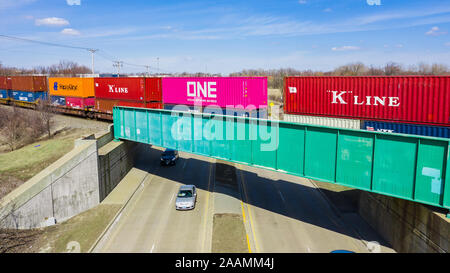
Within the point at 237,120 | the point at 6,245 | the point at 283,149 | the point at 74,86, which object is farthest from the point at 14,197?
the point at 74,86

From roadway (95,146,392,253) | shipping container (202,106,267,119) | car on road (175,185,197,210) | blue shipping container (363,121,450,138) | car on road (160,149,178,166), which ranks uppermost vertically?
shipping container (202,106,267,119)

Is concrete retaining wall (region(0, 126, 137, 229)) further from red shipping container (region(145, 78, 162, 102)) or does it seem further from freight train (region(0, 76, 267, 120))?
freight train (region(0, 76, 267, 120))

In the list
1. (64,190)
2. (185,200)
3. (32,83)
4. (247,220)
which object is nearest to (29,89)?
(32,83)

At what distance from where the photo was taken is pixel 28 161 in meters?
30.9

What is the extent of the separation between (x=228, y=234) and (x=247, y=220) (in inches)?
108

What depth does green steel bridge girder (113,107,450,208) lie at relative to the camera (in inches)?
569

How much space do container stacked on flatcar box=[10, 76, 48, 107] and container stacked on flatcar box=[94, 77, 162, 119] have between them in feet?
51.9

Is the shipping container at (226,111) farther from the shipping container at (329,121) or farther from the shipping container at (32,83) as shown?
the shipping container at (32,83)

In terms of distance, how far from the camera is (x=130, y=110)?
28.3 metres

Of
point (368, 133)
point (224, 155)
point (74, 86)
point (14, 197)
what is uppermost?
point (74, 86)

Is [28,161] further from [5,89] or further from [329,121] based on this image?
[5,89]

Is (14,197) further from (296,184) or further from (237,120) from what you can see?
(296,184)

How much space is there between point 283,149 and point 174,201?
1165 cm

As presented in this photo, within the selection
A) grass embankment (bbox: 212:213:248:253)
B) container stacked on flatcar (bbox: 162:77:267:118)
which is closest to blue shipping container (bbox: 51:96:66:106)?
container stacked on flatcar (bbox: 162:77:267:118)
